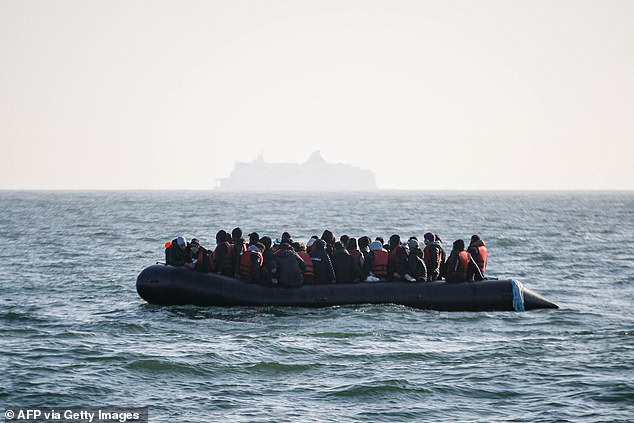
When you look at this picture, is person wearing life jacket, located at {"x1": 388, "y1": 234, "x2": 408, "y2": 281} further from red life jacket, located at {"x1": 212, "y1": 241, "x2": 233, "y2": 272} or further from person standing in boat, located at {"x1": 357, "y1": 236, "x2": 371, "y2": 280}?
red life jacket, located at {"x1": 212, "y1": 241, "x2": 233, "y2": 272}

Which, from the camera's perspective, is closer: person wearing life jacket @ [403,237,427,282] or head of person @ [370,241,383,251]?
person wearing life jacket @ [403,237,427,282]

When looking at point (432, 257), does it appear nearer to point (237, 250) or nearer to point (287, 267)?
point (287, 267)

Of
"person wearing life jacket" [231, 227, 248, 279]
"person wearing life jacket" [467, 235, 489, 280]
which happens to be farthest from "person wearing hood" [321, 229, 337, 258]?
"person wearing life jacket" [467, 235, 489, 280]

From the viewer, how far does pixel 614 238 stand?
51250mm

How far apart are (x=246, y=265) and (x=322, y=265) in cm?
174

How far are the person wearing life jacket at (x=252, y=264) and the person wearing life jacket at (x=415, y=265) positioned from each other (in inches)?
133

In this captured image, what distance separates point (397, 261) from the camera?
66.3ft

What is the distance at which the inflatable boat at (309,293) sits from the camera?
1967 centimetres

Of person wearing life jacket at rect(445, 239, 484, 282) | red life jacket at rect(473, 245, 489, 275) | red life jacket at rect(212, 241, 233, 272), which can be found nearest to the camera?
person wearing life jacket at rect(445, 239, 484, 282)

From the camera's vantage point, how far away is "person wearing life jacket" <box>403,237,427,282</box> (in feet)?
65.6

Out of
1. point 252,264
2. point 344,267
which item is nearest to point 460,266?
point 344,267

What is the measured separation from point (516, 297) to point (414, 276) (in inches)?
95.8

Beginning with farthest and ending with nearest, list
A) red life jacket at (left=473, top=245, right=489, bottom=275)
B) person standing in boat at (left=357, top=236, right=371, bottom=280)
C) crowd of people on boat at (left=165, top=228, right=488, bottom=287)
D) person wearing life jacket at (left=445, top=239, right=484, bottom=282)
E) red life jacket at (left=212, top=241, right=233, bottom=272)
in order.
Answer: red life jacket at (left=473, top=245, right=489, bottom=275)
person standing in boat at (left=357, top=236, right=371, bottom=280)
red life jacket at (left=212, top=241, right=233, bottom=272)
person wearing life jacket at (left=445, top=239, right=484, bottom=282)
crowd of people on boat at (left=165, top=228, right=488, bottom=287)

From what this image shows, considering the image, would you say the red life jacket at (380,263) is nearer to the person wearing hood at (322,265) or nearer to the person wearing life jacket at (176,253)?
the person wearing hood at (322,265)
